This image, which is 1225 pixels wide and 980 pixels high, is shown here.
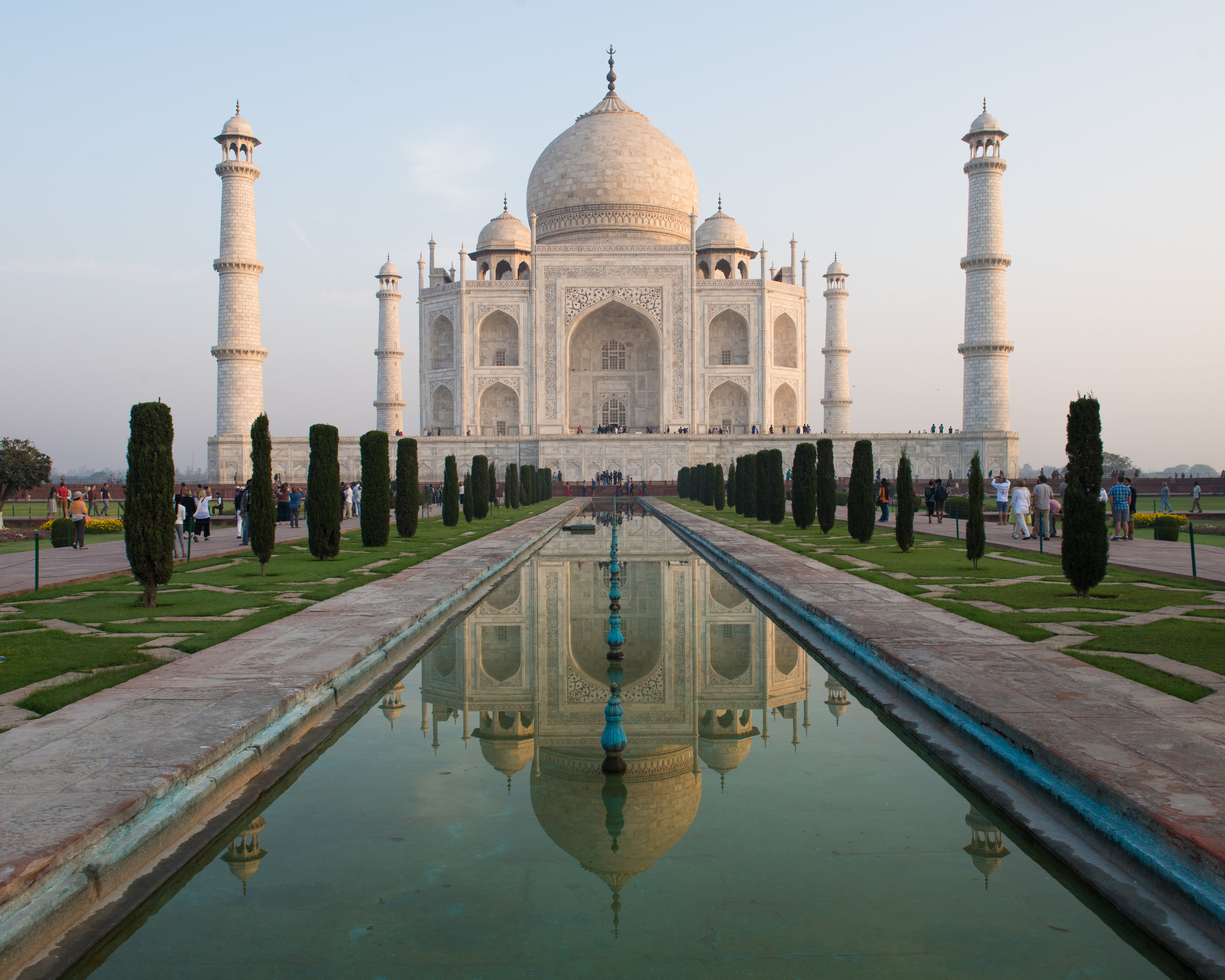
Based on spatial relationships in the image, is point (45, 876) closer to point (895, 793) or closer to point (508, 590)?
point (895, 793)

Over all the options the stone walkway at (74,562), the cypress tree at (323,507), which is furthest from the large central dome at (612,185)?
the cypress tree at (323,507)

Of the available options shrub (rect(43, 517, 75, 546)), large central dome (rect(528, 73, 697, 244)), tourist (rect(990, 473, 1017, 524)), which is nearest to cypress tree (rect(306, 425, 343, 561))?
shrub (rect(43, 517, 75, 546))

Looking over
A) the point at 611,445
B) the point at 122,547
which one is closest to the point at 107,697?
the point at 122,547

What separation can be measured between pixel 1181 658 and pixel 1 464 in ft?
61.1

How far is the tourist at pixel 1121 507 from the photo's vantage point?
462 inches

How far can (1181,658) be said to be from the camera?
14.7ft

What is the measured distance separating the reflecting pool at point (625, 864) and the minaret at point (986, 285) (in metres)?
27.5

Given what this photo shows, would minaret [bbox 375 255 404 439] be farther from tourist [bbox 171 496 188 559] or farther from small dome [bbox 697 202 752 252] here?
tourist [bbox 171 496 188 559]

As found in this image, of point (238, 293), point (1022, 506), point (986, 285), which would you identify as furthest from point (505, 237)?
point (1022, 506)

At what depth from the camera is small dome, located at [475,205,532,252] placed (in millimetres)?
37969

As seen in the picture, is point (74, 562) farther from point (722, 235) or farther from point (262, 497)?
point (722, 235)

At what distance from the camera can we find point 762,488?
16.9 meters

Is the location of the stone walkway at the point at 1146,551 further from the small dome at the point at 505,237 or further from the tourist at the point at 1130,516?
the small dome at the point at 505,237

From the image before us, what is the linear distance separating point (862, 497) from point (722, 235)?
28136mm
